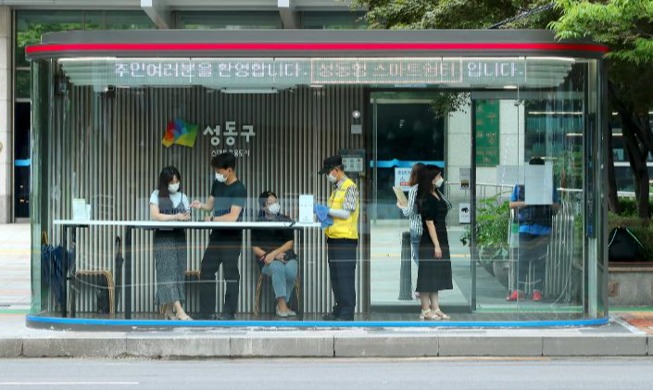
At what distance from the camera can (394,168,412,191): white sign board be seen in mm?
12039

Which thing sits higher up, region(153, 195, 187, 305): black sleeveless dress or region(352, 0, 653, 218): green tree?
region(352, 0, 653, 218): green tree

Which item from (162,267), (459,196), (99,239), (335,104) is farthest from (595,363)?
(99,239)

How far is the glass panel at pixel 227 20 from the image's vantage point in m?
31.6

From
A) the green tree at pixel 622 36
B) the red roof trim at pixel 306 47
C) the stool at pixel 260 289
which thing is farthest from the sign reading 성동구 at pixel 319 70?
the stool at pixel 260 289

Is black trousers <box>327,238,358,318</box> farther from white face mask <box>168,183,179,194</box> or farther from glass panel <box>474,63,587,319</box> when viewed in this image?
white face mask <box>168,183,179,194</box>

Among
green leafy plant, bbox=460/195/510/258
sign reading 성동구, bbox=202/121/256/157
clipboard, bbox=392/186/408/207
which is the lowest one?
green leafy plant, bbox=460/195/510/258

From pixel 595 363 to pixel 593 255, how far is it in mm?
1687

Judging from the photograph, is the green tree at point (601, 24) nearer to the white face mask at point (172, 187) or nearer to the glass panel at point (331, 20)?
the white face mask at point (172, 187)

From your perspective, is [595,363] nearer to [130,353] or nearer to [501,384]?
[501,384]

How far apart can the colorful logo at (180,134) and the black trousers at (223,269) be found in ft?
3.47

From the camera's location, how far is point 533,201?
12.2 m

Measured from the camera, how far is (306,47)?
11594 millimetres

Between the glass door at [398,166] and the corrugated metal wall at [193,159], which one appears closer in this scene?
the corrugated metal wall at [193,159]

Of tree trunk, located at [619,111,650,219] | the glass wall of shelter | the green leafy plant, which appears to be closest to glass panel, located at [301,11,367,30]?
tree trunk, located at [619,111,650,219]
